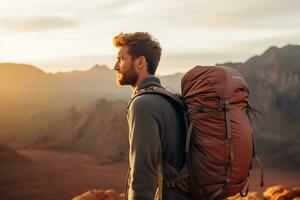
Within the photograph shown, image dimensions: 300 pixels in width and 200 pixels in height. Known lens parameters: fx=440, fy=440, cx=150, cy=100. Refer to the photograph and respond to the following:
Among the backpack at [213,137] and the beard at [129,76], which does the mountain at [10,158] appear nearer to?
the beard at [129,76]

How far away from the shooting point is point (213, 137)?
7.64 ft

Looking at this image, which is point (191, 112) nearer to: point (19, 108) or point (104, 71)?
point (19, 108)

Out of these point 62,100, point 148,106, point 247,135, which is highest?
point 148,106

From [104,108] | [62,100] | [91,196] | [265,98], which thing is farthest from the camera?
[62,100]

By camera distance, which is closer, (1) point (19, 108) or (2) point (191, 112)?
(2) point (191, 112)

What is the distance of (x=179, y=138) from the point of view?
241cm

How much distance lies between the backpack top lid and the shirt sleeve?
280mm

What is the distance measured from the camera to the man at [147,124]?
7.29 feet

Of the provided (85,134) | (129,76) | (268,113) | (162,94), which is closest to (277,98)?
(268,113)

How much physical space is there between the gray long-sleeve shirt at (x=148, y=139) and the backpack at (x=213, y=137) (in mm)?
75

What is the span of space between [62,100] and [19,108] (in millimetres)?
13997

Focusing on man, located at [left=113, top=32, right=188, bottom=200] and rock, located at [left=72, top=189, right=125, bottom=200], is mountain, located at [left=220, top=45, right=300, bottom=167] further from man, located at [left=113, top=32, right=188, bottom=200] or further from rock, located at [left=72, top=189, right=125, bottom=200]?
man, located at [left=113, top=32, right=188, bottom=200]

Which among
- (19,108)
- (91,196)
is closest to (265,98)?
(91,196)

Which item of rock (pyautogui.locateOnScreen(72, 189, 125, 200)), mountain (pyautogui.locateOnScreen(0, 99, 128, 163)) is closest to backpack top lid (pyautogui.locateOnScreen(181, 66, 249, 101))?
rock (pyautogui.locateOnScreen(72, 189, 125, 200))
